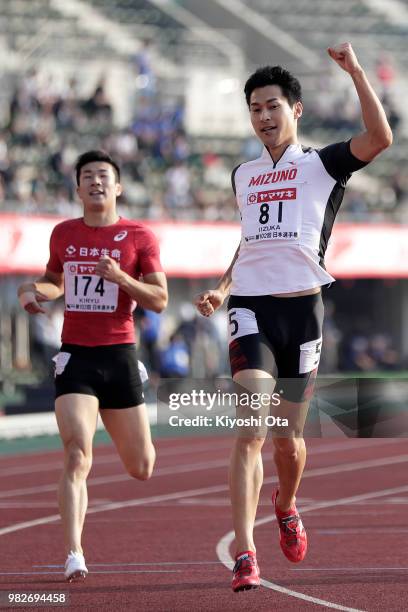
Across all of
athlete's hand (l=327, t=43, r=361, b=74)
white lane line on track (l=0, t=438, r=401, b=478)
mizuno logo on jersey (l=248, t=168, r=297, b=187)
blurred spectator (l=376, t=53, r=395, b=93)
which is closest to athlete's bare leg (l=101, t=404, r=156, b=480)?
mizuno logo on jersey (l=248, t=168, r=297, b=187)

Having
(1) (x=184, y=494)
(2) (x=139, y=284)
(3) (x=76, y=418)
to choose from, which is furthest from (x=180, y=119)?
(3) (x=76, y=418)

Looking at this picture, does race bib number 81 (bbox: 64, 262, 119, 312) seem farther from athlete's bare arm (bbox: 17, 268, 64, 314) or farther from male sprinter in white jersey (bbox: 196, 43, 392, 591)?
male sprinter in white jersey (bbox: 196, 43, 392, 591)

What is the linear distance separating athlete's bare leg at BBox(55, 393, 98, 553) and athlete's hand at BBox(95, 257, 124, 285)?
0.74 m

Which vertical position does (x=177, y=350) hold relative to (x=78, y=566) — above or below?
below

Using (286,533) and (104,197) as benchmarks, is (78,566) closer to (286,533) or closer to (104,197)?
(286,533)

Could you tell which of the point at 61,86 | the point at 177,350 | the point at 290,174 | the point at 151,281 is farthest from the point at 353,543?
the point at 61,86

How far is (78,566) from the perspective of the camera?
7355 mm

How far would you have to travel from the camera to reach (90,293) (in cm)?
782

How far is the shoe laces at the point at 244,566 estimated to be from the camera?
6.61m

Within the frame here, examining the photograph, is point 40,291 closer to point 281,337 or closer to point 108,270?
point 108,270

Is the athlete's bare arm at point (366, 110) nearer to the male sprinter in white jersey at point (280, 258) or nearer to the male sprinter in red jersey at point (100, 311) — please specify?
the male sprinter in white jersey at point (280, 258)

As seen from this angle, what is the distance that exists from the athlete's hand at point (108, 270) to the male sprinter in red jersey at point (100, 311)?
0.13 m

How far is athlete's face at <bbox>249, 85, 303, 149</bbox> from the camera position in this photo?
23.6ft

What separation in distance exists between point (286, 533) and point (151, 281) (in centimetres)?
160
